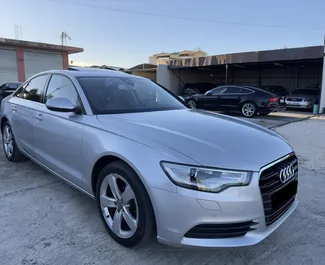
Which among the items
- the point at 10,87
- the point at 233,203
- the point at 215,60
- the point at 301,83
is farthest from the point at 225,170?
the point at 301,83

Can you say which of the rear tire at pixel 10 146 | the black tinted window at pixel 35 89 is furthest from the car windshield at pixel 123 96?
the rear tire at pixel 10 146

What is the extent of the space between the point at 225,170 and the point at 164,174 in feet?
1.35

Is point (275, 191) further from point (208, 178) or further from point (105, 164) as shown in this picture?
point (105, 164)

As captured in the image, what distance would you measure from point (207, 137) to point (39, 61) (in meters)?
19.2

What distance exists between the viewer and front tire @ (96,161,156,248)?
2045 mm

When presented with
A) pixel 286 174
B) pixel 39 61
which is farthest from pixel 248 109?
pixel 39 61

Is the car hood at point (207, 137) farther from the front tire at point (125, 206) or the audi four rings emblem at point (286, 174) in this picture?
the front tire at point (125, 206)

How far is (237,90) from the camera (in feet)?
42.7

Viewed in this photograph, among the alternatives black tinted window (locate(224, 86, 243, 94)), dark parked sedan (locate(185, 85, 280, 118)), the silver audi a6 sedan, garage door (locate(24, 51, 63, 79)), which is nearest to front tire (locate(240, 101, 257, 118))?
dark parked sedan (locate(185, 85, 280, 118))

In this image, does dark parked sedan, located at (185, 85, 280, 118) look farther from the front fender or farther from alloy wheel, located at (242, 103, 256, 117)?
the front fender

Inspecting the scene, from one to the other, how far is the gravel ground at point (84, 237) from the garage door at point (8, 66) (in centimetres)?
1603

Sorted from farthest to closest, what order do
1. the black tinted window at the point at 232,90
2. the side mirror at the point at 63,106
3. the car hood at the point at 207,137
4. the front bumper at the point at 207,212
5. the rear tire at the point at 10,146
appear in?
the black tinted window at the point at 232,90, the rear tire at the point at 10,146, the side mirror at the point at 63,106, the car hood at the point at 207,137, the front bumper at the point at 207,212

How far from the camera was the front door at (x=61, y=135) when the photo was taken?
2.73 metres

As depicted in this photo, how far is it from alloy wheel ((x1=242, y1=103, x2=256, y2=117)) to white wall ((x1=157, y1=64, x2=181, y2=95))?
40.2 feet
